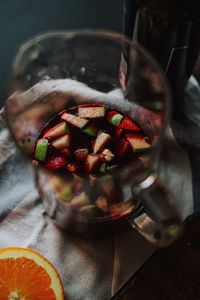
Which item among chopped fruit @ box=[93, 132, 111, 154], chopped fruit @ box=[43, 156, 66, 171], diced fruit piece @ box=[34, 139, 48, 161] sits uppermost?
diced fruit piece @ box=[34, 139, 48, 161]

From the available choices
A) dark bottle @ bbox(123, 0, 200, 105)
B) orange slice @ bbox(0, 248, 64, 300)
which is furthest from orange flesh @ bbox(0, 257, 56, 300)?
dark bottle @ bbox(123, 0, 200, 105)

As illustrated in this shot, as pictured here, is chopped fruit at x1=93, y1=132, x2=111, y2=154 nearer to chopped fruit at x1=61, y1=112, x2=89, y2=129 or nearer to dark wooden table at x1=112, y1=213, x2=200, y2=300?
chopped fruit at x1=61, y1=112, x2=89, y2=129

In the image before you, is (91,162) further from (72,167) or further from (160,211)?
(160,211)

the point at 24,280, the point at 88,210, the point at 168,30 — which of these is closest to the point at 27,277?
the point at 24,280

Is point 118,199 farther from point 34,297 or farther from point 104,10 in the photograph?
point 104,10

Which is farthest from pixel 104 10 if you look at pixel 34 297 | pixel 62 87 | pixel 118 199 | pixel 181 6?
pixel 34 297

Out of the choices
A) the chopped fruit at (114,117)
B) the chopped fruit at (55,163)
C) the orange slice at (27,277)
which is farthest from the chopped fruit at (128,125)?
the orange slice at (27,277)
